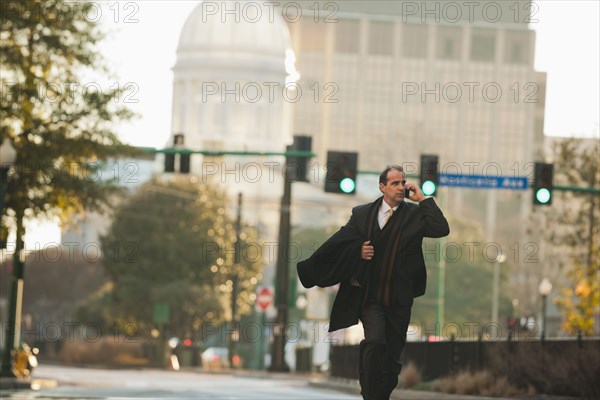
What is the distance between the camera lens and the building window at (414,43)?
190375 mm

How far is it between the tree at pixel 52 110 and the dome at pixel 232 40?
10450cm

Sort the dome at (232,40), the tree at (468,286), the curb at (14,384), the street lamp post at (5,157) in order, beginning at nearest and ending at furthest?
the street lamp post at (5,157) < the curb at (14,384) < the tree at (468,286) < the dome at (232,40)

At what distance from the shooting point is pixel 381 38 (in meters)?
191

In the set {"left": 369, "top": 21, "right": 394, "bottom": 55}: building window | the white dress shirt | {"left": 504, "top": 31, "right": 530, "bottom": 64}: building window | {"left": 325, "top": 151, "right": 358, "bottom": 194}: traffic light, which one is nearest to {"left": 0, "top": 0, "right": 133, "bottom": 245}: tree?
{"left": 325, "top": 151, "right": 358, "bottom": 194}: traffic light

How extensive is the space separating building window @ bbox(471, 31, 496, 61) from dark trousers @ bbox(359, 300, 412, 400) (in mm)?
181271

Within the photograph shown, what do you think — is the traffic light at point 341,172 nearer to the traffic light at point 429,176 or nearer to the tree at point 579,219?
the traffic light at point 429,176

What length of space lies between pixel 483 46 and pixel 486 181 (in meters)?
160

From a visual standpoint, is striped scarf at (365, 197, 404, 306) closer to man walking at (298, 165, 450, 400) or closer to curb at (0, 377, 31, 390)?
man walking at (298, 165, 450, 400)

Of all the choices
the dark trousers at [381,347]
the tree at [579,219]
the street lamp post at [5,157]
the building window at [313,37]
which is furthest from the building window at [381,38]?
the dark trousers at [381,347]

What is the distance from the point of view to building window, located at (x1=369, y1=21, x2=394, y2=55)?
7495 inches

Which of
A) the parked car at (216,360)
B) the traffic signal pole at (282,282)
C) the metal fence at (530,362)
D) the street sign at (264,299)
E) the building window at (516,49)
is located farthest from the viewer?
the building window at (516,49)

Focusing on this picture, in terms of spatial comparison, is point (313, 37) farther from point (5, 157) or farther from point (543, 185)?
point (5, 157)

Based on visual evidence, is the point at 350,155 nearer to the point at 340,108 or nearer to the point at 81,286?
the point at 81,286

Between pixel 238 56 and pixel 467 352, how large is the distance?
11804 centimetres
